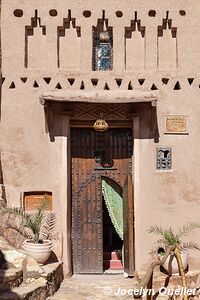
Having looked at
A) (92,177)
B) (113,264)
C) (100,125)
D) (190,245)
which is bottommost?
(113,264)

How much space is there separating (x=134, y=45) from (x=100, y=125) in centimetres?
237

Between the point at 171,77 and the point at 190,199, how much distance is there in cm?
296

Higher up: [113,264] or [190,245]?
[190,245]

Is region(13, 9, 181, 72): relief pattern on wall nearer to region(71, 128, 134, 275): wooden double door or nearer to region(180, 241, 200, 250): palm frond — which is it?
region(71, 128, 134, 275): wooden double door

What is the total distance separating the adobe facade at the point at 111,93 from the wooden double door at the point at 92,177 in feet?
1.07

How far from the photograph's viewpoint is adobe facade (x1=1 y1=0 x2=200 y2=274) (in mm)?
10961

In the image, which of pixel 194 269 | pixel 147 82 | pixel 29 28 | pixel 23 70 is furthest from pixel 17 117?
pixel 194 269

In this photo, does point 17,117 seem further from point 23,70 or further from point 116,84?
point 116,84

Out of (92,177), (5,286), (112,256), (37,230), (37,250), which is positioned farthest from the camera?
(112,256)

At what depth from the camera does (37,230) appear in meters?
10.0

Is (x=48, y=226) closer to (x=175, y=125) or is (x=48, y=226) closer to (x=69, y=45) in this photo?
(x=175, y=125)

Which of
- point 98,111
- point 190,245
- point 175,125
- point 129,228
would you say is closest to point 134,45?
point 98,111

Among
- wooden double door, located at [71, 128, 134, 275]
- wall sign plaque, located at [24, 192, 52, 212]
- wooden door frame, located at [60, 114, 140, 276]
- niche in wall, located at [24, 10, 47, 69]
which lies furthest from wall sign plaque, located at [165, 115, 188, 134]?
niche in wall, located at [24, 10, 47, 69]

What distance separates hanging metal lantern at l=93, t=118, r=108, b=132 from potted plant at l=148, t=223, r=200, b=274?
2565mm
